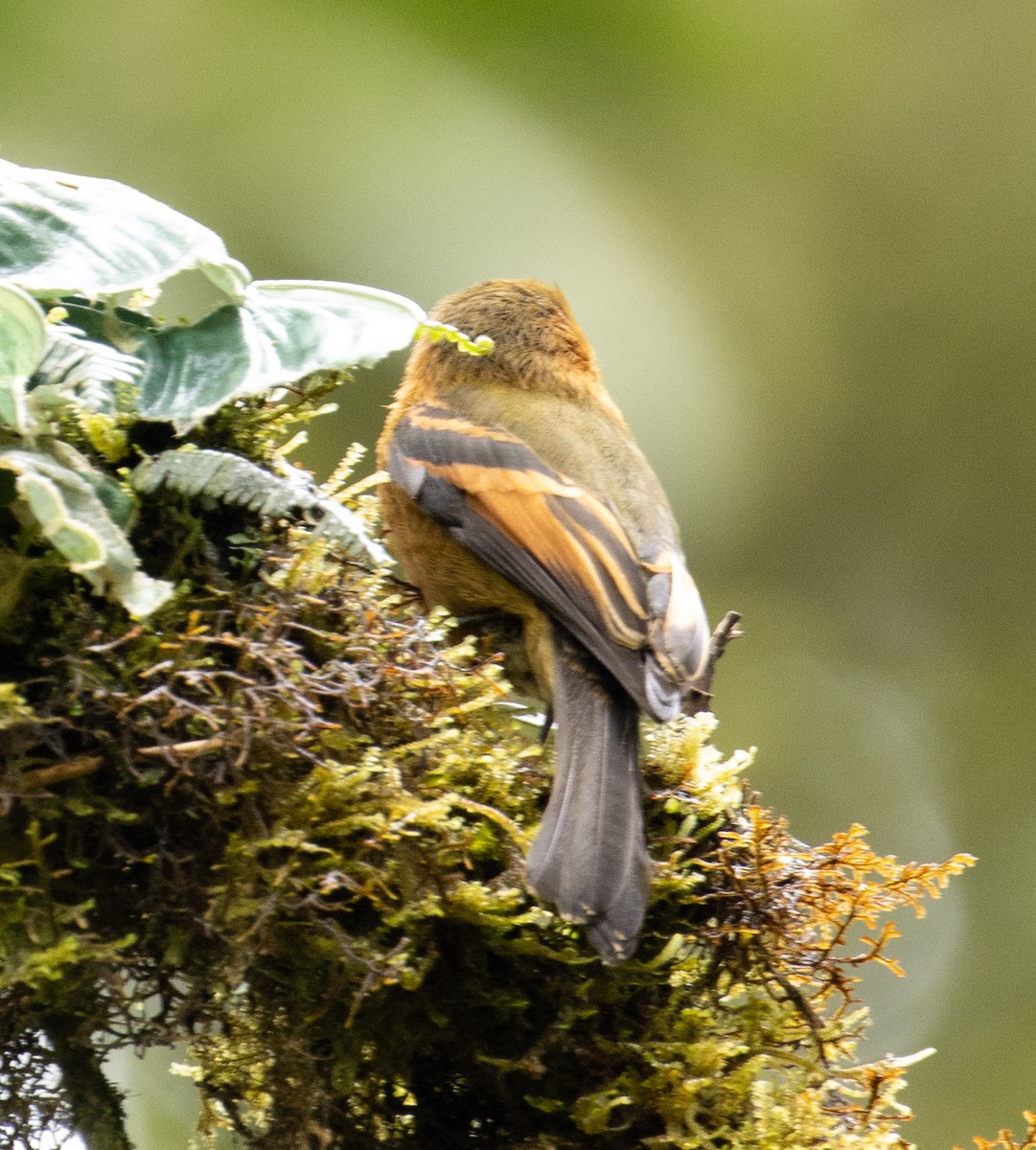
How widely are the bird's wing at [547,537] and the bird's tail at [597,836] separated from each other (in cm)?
10

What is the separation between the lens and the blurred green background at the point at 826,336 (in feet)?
16.3

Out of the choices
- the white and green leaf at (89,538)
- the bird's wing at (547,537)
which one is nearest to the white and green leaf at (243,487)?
the white and green leaf at (89,538)

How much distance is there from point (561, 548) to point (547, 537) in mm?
45

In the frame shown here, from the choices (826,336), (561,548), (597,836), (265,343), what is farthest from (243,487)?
(826,336)

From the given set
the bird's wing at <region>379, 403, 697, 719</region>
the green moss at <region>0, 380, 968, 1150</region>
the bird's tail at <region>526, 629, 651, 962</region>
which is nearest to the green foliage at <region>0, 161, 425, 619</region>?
the green moss at <region>0, 380, 968, 1150</region>

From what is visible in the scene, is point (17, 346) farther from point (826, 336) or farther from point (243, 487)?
point (826, 336)

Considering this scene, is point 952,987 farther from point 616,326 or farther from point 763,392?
point 616,326

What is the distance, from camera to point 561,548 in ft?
8.06

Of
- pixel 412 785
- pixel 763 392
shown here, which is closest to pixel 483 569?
pixel 412 785

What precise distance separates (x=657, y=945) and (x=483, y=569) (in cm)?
97

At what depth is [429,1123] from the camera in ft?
5.72

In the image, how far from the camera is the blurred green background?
4.97 metres

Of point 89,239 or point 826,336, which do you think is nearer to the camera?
point 89,239

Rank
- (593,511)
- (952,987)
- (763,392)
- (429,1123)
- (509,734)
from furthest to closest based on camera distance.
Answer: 1. (763,392)
2. (952,987)
3. (593,511)
4. (509,734)
5. (429,1123)
